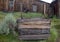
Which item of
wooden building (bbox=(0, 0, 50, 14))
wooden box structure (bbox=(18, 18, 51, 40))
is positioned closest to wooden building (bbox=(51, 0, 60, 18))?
wooden building (bbox=(0, 0, 50, 14))

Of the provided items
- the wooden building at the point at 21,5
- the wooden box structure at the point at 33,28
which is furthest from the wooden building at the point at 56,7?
the wooden box structure at the point at 33,28

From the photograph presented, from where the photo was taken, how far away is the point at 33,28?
8.14 meters

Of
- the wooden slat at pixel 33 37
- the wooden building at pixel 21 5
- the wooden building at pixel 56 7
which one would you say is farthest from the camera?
the wooden building at pixel 21 5

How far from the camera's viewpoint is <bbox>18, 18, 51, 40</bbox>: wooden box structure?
26.5 ft

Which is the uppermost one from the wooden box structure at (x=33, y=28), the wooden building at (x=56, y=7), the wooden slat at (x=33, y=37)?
the wooden building at (x=56, y=7)

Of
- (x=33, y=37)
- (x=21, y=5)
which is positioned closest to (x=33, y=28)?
Result: (x=33, y=37)

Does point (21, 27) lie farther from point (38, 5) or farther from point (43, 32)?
point (38, 5)

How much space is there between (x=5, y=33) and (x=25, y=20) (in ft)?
3.02

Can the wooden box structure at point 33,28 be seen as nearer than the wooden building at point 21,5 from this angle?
Yes

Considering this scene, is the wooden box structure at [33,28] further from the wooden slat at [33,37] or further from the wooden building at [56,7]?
the wooden building at [56,7]

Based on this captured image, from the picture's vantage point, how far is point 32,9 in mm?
14969

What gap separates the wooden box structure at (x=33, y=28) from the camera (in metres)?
8.08

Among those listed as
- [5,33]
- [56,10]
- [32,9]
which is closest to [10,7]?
[32,9]

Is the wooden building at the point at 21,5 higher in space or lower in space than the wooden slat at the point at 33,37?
higher
